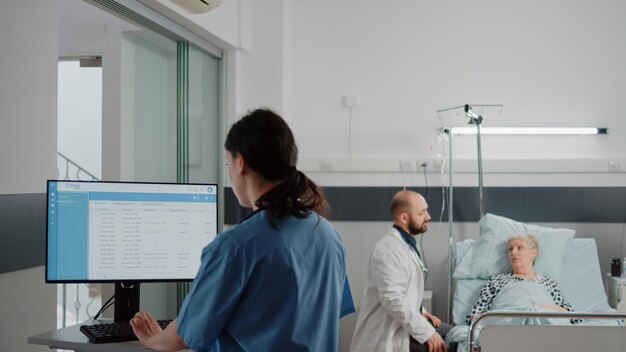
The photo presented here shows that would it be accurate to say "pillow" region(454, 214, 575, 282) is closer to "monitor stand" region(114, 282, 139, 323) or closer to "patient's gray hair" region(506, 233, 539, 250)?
"patient's gray hair" region(506, 233, 539, 250)

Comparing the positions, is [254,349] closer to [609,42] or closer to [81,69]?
[81,69]

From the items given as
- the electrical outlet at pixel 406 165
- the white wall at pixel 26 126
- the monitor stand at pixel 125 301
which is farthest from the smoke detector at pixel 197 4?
the electrical outlet at pixel 406 165

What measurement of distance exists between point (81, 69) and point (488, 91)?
2.85 meters

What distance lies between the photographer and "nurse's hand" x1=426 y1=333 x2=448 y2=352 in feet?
12.5

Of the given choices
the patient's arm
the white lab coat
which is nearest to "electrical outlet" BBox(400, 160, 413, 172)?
the patient's arm

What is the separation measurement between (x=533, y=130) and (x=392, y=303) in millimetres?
1940

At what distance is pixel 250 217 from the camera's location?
177 centimetres

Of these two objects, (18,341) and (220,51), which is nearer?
(18,341)

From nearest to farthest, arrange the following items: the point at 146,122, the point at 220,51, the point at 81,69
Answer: the point at 81,69, the point at 146,122, the point at 220,51

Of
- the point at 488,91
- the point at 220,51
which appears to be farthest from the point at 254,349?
the point at 488,91

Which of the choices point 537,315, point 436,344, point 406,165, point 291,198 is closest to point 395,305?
point 436,344

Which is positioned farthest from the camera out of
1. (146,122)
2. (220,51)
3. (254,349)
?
(220,51)

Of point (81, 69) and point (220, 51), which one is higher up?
point (220, 51)

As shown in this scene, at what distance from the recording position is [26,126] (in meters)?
2.56
